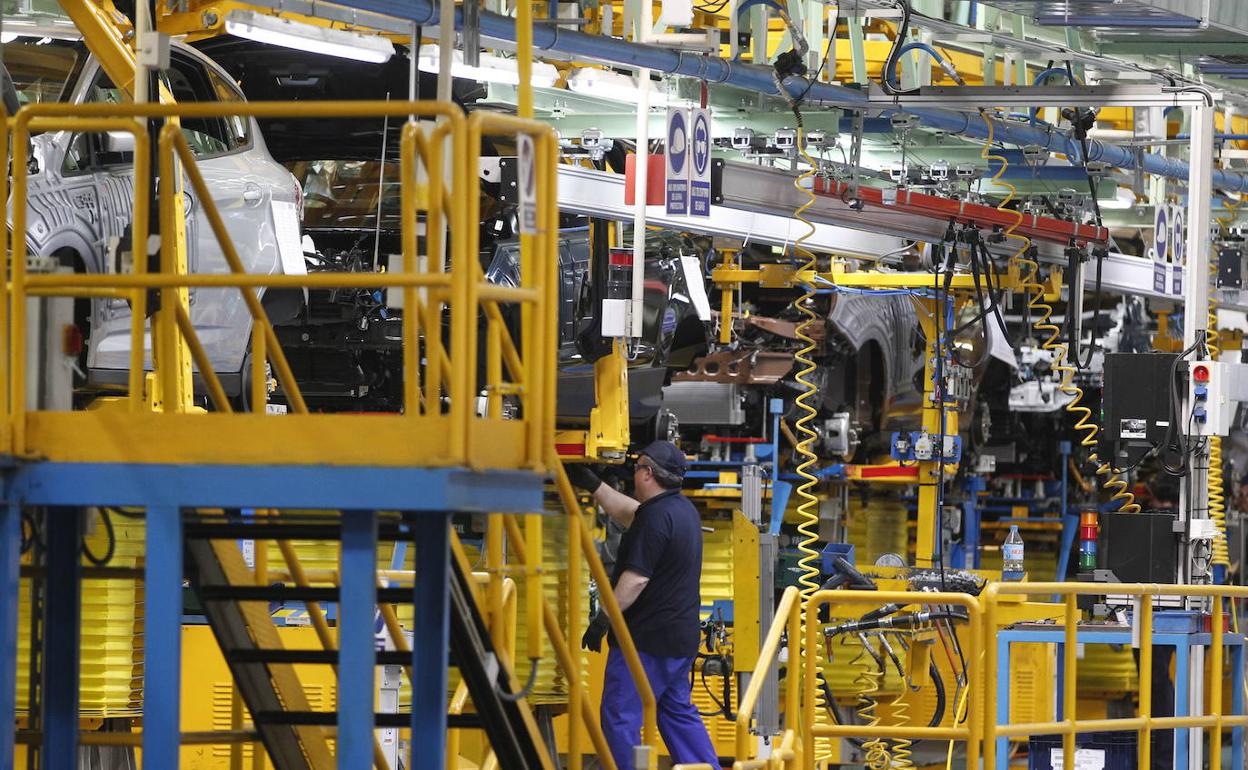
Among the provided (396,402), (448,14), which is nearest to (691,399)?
(396,402)

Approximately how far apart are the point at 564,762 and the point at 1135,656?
4.63 m

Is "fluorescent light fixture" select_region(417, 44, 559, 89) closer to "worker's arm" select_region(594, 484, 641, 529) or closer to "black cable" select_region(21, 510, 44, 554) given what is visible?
"worker's arm" select_region(594, 484, 641, 529)

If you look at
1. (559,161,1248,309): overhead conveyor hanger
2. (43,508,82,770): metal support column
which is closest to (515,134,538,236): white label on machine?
(43,508,82,770): metal support column

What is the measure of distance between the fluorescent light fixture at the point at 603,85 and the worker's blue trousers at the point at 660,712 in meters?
2.81

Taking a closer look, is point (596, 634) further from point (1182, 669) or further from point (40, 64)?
point (40, 64)

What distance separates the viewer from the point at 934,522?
1525cm

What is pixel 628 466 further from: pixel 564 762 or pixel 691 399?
pixel 564 762

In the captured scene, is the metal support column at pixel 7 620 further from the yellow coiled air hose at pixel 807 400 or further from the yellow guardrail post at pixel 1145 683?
the yellow coiled air hose at pixel 807 400

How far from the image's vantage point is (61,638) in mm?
5848

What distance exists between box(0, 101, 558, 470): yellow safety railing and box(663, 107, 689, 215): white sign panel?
4271 millimetres

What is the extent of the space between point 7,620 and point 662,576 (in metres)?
4.63

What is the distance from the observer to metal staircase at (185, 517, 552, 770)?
20.0 feet

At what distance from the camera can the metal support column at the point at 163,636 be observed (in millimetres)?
5402

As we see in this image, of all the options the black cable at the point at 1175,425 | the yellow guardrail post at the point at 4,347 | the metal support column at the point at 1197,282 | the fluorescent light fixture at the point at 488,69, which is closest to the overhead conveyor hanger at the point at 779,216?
the fluorescent light fixture at the point at 488,69
